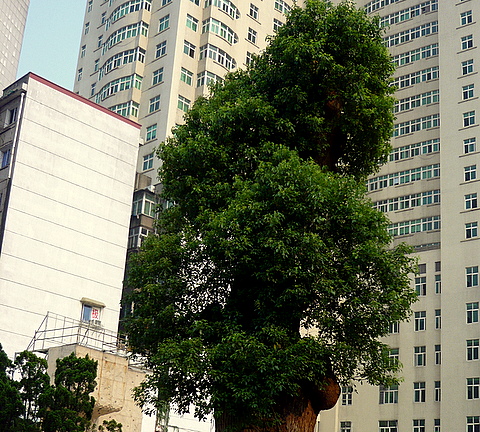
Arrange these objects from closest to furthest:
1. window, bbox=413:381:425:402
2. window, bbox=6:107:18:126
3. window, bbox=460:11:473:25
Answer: window, bbox=6:107:18:126 < window, bbox=413:381:425:402 < window, bbox=460:11:473:25

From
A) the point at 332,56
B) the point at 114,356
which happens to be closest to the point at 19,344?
the point at 114,356

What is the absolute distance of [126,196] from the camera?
3797cm

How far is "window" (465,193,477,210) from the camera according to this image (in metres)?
48.6

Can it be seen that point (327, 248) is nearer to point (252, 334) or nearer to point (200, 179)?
point (252, 334)

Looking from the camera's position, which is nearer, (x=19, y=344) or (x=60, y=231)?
(x=19, y=344)

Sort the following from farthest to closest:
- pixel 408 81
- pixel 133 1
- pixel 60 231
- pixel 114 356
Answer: pixel 408 81, pixel 133 1, pixel 60 231, pixel 114 356

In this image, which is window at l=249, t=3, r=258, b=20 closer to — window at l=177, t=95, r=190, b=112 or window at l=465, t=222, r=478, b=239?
window at l=177, t=95, r=190, b=112

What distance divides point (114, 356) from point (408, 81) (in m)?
37.2

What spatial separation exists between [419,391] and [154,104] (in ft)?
78.2

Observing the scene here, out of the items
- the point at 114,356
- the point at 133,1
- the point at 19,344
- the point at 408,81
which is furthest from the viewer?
the point at 408,81

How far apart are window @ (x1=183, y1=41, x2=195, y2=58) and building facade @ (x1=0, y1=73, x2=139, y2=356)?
38.9ft

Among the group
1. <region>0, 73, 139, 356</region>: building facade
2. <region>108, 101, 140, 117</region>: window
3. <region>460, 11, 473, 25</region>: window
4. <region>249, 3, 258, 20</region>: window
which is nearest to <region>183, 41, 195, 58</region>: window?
<region>108, 101, 140, 117</region>: window

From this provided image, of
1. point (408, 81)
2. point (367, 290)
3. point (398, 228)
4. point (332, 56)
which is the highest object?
point (408, 81)

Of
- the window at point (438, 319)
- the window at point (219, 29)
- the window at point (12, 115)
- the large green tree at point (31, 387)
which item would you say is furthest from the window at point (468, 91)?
the large green tree at point (31, 387)
